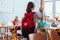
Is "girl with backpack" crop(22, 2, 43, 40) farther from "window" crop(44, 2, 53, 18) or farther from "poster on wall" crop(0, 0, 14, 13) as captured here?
"poster on wall" crop(0, 0, 14, 13)

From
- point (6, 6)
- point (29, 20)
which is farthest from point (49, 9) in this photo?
point (29, 20)

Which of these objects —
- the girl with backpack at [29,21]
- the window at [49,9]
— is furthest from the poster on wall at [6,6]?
the girl with backpack at [29,21]

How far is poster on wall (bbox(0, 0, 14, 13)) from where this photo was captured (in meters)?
6.82

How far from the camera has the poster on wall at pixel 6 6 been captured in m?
6.82

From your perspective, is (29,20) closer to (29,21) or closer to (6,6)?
(29,21)

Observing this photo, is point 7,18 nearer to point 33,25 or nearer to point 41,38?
point 33,25

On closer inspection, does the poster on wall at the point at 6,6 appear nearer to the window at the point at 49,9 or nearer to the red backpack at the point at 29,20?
the window at the point at 49,9

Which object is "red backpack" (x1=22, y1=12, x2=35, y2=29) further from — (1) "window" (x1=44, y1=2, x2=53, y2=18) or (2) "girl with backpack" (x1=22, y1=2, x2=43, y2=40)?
(1) "window" (x1=44, y1=2, x2=53, y2=18)

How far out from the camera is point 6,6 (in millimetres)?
6953

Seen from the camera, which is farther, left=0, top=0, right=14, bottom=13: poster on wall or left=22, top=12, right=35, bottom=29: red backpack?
left=0, top=0, right=14, bottom=13: poster on wall

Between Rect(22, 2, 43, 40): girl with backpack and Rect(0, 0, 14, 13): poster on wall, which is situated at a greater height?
Rect(0, 0, 14, 13): poster on wall

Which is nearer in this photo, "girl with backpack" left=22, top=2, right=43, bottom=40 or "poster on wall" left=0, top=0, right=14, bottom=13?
"girl with backpack" left=22, top=2, right=43, bottom=40

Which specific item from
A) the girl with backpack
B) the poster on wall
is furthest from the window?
the girl with backpack

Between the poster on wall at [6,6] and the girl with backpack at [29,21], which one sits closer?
the girl with backpack at [29,21]
